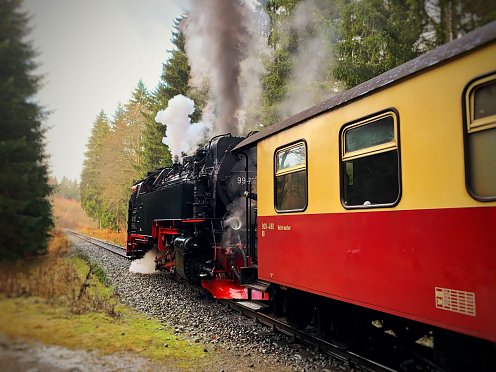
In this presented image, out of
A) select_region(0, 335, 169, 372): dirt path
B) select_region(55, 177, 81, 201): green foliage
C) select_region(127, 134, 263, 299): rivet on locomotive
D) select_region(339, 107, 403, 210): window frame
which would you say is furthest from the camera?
select_region(127, 134, 263, 299): rivet on locomotive

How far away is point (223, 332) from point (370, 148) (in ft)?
12.9

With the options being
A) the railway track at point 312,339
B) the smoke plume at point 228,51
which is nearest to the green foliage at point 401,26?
the railway track at point 312,339

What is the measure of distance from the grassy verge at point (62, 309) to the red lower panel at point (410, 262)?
6.75 feet

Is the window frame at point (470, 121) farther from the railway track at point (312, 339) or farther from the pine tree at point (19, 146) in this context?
the pine tree at point (19, 146)

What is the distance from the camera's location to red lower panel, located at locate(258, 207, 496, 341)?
2.83 metres

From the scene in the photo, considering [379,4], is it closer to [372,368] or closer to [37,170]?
[37,170]

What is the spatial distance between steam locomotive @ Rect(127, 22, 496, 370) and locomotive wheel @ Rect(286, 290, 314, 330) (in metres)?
0.02

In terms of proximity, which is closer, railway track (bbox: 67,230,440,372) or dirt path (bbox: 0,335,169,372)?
dirt path (bbox: 0,335,169,372)

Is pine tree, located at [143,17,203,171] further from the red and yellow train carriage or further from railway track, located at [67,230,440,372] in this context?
the red and yellow train carriage

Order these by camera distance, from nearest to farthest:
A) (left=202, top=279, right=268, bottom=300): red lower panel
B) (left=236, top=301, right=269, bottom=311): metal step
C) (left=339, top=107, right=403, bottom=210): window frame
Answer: (left=339, top=107, right=403, bottom=210): window frame → (left=236, top=301, right=269, bottom=311): metal step → (left=202, top=279, right=268, bottom=300): red lower panel

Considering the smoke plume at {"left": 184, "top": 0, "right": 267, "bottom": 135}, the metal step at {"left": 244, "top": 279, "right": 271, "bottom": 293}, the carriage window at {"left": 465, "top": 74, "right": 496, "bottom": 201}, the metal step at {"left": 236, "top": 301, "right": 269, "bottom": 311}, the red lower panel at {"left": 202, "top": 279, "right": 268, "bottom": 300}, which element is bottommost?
the metal step at {"left": 236, "top": 301, "right": 269, "bottom": 311}

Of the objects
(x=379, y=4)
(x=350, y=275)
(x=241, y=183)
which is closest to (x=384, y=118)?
(x=379, y=4)

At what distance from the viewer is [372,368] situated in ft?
15.1

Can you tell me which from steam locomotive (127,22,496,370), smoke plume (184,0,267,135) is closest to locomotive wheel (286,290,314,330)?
steam locomotive (127,22,496,370)
